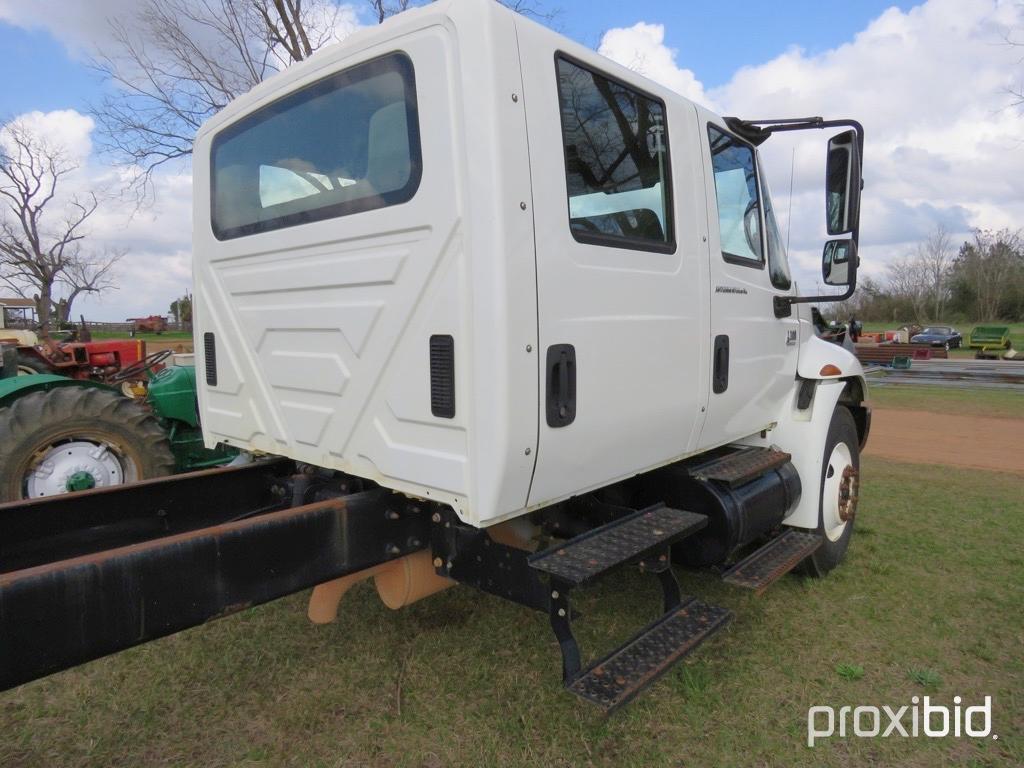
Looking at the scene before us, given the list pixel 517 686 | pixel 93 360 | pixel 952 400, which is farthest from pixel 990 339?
pixel 517 686

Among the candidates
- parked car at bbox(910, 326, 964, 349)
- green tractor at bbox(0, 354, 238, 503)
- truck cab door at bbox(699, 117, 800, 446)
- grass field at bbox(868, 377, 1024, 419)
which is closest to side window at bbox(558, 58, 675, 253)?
truck cab door at bbox(699, 117, 800, 446)

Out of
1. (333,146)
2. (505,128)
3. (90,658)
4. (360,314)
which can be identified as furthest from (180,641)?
(505,128)

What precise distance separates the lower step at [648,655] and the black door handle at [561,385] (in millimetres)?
844

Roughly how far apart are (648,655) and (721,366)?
→ 1364 mm

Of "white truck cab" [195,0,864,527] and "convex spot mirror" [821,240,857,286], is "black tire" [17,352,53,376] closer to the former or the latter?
"white truck cab" [195,0,864,527]

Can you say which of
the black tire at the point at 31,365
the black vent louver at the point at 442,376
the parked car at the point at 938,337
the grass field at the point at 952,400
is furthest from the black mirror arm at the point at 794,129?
the parked car at the point at 938,337

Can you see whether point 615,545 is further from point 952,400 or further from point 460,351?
point 952,400

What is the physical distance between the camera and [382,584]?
2.78 m

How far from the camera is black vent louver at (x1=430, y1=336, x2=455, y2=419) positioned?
209 cm

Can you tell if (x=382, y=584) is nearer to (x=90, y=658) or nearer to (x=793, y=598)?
(x=90, y=658)

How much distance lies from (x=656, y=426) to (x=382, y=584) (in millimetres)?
1293

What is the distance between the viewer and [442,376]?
212cm

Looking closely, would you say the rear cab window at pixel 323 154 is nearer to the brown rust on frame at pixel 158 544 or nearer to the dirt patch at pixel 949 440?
the brown rust on frame at pixel 158 544

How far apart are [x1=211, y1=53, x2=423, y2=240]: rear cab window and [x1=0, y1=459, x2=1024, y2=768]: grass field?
206 centimetres
